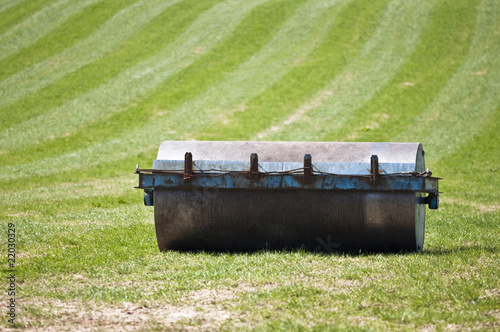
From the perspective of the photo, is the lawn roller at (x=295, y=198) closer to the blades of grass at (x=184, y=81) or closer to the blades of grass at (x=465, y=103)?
the blades of grass at (x=465, y=103)

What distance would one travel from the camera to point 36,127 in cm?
2528

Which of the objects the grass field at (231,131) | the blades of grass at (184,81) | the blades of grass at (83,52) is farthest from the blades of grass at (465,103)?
the blades of grass at (83,52)

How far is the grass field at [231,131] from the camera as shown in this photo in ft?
18.7

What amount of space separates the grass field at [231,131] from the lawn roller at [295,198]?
0.86ft

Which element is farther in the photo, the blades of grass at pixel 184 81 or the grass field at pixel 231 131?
the blades of grass at pixel 184 81

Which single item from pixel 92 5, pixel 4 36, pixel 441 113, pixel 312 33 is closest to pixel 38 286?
pixel 441 113

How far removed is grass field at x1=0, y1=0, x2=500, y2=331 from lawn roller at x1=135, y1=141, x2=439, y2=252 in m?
0.26

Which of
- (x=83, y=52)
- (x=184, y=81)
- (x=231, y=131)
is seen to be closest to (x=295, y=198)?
(x=231, y=131)

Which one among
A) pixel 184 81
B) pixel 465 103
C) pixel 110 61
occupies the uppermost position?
pixel 110 61

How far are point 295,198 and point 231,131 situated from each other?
685 inches

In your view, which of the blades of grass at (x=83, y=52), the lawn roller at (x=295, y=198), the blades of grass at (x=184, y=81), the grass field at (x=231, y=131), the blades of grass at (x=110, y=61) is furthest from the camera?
the blades of grass at (x=83, y=52)

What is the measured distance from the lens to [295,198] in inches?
295

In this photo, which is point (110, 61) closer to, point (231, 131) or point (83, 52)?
point (83, 52)

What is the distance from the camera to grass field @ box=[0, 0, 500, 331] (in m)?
5.71
